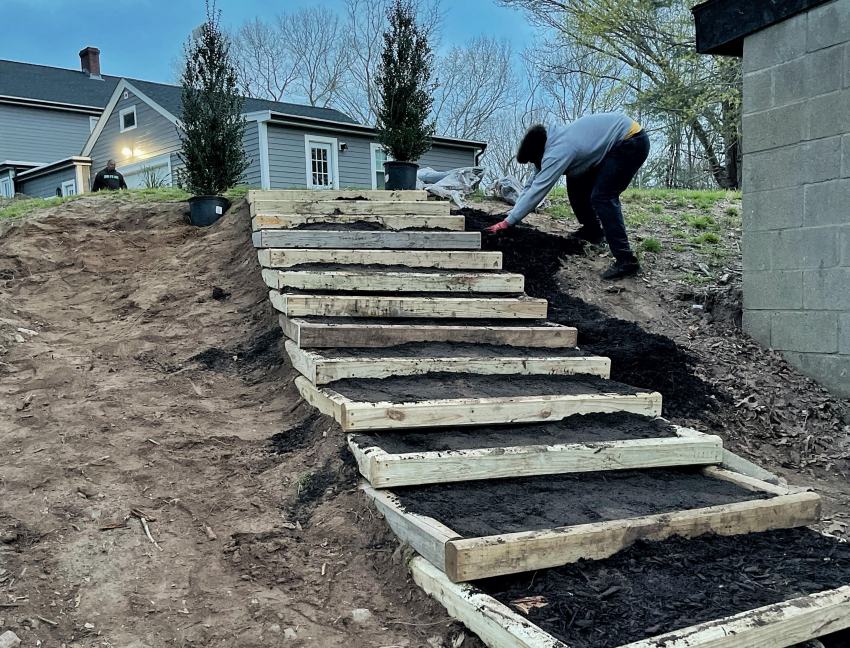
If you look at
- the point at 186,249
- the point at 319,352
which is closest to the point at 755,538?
the point at 319,352

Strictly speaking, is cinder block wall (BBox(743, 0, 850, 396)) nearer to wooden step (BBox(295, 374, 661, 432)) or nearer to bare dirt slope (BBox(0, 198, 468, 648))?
wooden step (BBox(295, 374, 661, 432))

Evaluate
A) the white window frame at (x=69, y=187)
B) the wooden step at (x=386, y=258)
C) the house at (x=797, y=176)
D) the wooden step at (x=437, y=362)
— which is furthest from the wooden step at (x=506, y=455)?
the white window frame at (x=69, y=187)

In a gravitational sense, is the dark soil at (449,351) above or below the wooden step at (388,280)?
below

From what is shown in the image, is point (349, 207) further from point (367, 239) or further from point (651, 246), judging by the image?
point (651, 246)

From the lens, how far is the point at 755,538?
2.63m

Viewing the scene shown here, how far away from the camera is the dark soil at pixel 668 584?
1988 mm

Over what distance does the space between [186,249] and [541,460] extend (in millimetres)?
4653

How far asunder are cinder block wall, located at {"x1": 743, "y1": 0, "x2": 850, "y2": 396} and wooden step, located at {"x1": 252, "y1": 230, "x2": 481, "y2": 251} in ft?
7.26

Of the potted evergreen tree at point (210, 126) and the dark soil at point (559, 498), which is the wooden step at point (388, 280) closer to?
the dark soil at point (559, 498)

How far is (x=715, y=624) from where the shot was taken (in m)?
1.93

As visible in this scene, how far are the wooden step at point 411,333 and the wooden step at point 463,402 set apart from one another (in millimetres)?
288

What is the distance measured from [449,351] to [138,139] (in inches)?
699

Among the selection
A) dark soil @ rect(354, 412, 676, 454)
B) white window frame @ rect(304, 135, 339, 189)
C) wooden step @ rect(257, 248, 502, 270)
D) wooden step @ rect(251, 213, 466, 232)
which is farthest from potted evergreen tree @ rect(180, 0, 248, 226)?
white window frame @ rect(304, 135, 339, 189)

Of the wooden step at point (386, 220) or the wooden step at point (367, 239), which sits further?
the wooden step at point (386, 220)
